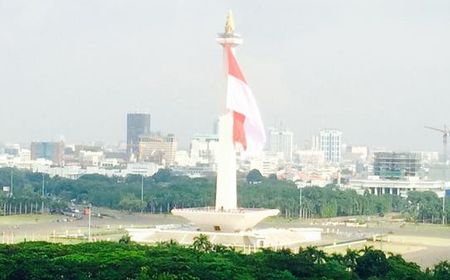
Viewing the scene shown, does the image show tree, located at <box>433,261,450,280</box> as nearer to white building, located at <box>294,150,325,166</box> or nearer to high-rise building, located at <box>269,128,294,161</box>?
white building, located at <box>294,150,325,166</box>

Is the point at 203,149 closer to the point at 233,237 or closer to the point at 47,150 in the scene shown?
the point at 47,150

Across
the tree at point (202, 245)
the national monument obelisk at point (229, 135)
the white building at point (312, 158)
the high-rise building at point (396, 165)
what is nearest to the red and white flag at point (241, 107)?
the national monument obelisk at point (229, 135)

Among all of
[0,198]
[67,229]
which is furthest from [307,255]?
[0,198]

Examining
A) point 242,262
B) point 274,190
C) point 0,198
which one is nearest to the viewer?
point 242,262

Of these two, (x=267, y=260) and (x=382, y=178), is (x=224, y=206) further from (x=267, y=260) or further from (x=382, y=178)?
(x=382, y=178)

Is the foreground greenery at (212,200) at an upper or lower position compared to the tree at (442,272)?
upper

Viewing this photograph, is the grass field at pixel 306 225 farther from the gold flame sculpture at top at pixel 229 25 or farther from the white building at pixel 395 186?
the white building at pixel 395 186
